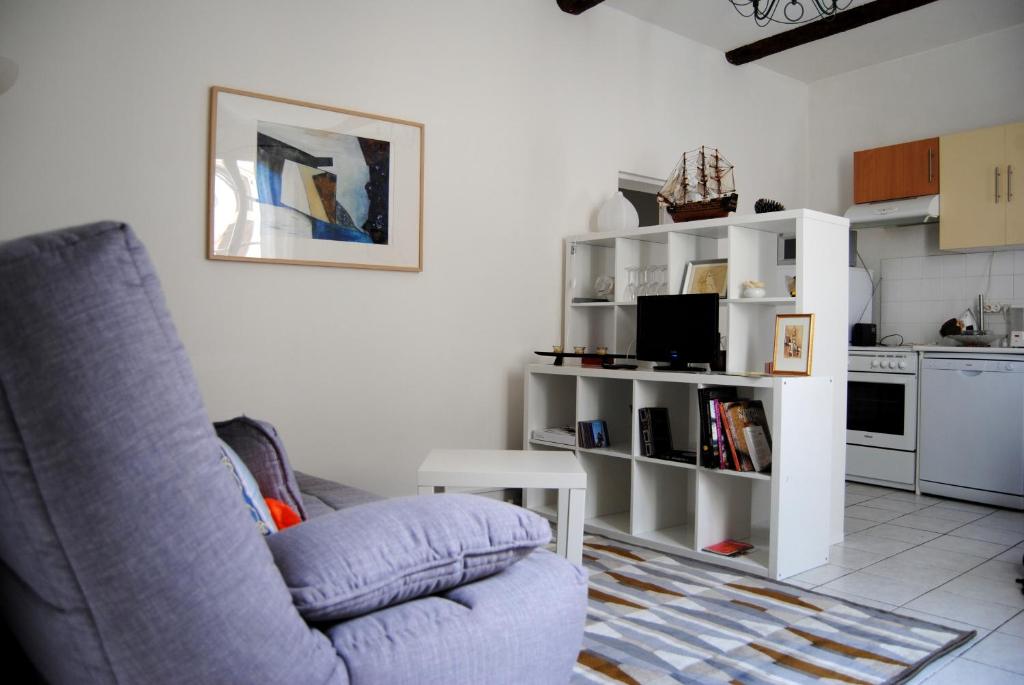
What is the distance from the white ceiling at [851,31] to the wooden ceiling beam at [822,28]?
0.20ft

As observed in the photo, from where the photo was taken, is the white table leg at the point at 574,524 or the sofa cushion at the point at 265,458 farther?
the white table leg at the point at 574,524

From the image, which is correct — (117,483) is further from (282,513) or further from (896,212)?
(896,212)

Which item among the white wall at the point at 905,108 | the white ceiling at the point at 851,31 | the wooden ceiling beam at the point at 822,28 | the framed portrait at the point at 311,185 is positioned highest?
the white ceiling at the point at 851,31

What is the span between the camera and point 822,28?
4.91 metres

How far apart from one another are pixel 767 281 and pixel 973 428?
1.98 meters

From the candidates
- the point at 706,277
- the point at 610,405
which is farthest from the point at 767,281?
the point at 610,405

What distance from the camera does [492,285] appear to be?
425 centimetres

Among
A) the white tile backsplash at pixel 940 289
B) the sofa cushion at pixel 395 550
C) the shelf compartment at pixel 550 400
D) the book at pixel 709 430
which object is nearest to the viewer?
the sofa cushion at pixel 395 550

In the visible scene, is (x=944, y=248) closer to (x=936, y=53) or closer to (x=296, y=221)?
(x=936, y=53)

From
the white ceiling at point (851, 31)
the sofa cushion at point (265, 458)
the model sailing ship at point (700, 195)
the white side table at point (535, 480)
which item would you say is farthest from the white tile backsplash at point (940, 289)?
the sofa cushion at point (265, 458)

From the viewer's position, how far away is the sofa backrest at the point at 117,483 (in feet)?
2.58

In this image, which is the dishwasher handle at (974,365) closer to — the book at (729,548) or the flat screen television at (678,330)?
the flat screen television at (678,330)

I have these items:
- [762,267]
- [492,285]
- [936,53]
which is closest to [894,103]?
[936,53]

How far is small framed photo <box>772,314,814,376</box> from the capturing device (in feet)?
10.5
